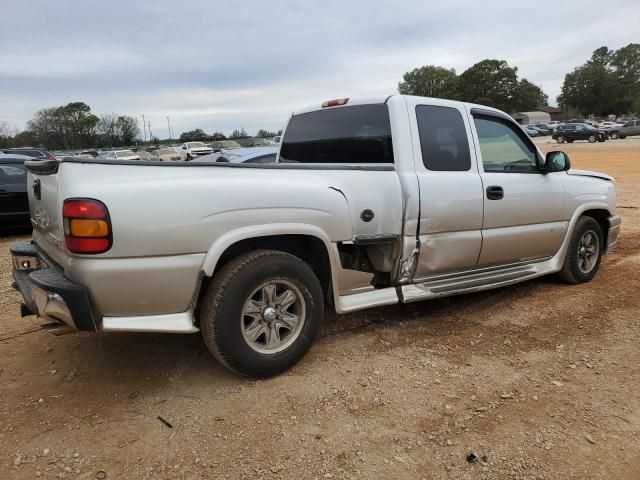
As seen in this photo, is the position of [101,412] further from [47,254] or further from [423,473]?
[423,473]

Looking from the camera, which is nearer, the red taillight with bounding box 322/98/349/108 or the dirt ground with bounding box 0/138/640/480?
the dirt ground with bounding box 0/138/640/480

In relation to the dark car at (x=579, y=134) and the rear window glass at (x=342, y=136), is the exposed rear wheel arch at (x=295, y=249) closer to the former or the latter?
the rear window glass at (x=342, y=136)

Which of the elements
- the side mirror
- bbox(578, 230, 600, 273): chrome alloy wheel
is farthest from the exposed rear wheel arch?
bbox(578, 230, 600, 273): chrome alloy wheel

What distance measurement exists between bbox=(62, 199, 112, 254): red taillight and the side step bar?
6.81ft

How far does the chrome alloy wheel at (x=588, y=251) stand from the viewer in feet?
17.0

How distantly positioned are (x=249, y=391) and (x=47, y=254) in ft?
5.02

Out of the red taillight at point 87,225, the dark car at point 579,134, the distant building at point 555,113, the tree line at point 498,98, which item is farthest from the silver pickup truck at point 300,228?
the distant building at point 555,113

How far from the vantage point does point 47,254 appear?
3.23 m

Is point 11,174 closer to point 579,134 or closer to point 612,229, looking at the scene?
point 612,229

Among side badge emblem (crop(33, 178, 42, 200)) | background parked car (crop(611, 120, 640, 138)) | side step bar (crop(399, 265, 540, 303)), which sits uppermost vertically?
side badge emblem (crop(33, 178, 42, 200))

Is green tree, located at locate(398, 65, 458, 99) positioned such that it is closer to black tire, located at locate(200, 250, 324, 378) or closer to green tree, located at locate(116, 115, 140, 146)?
green tree, located at locate(116, 115, 140, 146)

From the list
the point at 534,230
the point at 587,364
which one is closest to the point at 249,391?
the point at 587,364

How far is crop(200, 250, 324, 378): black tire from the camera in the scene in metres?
2.93

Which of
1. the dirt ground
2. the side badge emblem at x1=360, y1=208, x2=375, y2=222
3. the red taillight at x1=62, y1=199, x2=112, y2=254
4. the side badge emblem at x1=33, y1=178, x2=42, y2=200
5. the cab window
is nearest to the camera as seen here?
the dirt ground
